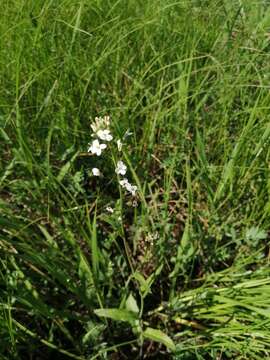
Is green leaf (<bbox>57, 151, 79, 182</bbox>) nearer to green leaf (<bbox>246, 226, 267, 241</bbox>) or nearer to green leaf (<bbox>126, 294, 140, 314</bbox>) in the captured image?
green leaf (<bbox>126, 294, 140, 314</bbox>)

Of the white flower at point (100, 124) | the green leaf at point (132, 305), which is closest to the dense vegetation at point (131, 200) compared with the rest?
the green leaf at point (132, 305)

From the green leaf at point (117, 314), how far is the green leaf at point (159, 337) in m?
0.06

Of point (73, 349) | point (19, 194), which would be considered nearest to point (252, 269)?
point (73, 349)

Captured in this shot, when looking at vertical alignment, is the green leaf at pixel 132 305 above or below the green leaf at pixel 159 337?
above

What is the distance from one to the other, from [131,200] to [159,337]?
40 centimetres

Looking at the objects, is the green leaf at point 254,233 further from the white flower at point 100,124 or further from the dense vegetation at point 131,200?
the white flower at point 100,124

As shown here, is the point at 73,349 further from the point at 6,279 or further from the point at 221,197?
the point at 221,197

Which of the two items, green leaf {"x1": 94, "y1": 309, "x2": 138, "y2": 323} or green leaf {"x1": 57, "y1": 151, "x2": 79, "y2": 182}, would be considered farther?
green leaf {"x1": 57, "y1": 151, "x2": 79, "y2": 182}

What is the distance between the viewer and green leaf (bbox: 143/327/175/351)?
1124 millimetres

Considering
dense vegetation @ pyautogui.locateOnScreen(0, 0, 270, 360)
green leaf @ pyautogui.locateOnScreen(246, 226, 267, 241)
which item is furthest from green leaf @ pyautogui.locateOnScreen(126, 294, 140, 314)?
green leaf @ pyautogui.locateOnScreen(246, 226, 267, 241)

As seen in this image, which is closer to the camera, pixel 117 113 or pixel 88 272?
pixel 88 272

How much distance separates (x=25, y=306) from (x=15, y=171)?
373 mm

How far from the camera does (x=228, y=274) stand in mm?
1266

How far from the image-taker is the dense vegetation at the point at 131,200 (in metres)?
1.15
